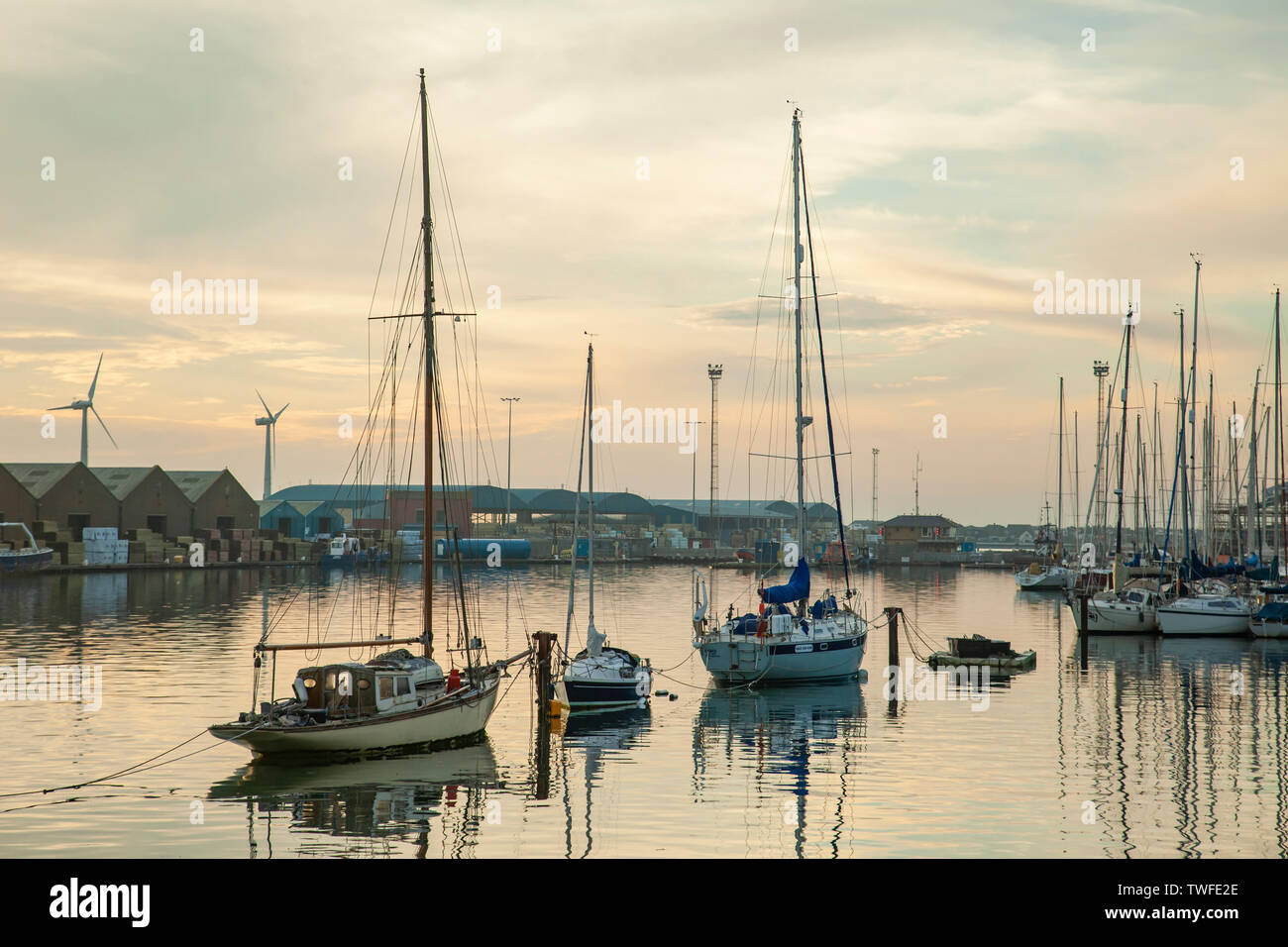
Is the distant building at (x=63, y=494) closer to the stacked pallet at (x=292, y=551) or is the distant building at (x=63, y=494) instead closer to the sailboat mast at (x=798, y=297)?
the stacked pallet at (x=292, y=551)

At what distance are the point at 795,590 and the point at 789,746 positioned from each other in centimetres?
1356

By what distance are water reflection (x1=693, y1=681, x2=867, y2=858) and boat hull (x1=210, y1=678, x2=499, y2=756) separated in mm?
7719

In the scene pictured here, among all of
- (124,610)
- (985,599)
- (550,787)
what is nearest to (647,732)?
(550,787)

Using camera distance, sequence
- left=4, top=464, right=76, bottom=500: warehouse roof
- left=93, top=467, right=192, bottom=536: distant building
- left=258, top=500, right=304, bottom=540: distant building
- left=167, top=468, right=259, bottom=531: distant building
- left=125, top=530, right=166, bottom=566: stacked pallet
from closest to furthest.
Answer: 1. left=4, top=464, right=76, bottom=500: warehouse roof
2. left=125, top=530, right=166, bottom=566: stacked pallet
3. left=93, top=467, right=192, bottom=536: distant building
4. left=167, top=468, right=259, bottom=531: distant building
5. left=258, top=500, right=304, bottom=540: distant building

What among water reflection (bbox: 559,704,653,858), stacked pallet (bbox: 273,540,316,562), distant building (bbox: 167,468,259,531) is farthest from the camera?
stacked pallet (bbox: 273,540,316,562)

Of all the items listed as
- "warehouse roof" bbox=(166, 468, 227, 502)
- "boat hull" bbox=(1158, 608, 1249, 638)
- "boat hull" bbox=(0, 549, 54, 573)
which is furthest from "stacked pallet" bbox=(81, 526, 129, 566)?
"boat hull" bbox=(1158, 608, 1249, 638)

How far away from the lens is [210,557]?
149500mm

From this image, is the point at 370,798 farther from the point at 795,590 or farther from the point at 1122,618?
the point at 1122,618

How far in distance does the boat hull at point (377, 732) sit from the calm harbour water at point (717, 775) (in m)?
0.72

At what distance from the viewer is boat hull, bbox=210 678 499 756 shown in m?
32.2

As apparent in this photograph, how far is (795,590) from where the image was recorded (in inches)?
2005

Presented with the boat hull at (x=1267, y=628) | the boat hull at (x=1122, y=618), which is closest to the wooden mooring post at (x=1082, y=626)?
the boat hull at (x=1122, y=618)

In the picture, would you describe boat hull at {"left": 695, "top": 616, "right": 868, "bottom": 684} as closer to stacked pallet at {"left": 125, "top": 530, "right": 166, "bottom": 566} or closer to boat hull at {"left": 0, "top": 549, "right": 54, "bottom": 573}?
boat hull at {"left": 0, "top": 549, "right": 54, "bottom": 573}
